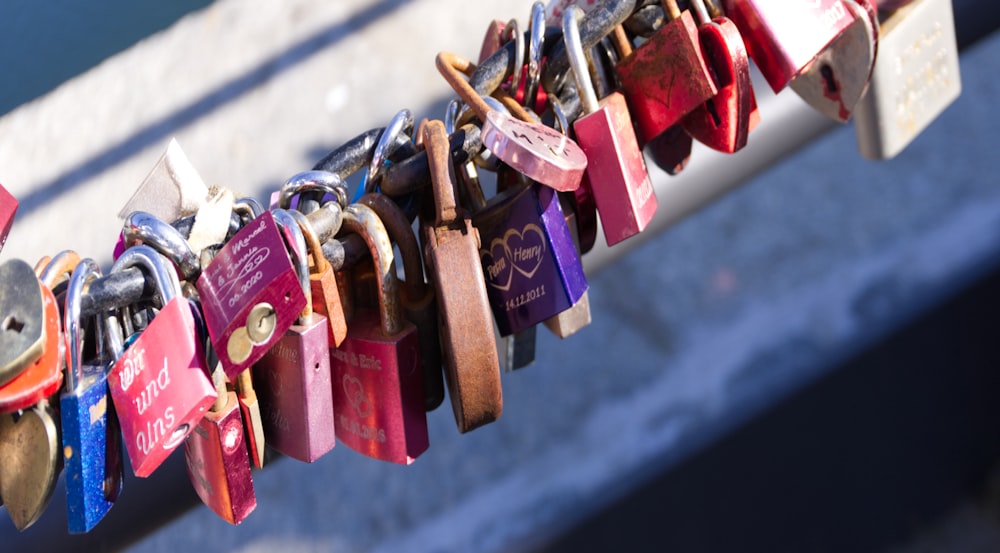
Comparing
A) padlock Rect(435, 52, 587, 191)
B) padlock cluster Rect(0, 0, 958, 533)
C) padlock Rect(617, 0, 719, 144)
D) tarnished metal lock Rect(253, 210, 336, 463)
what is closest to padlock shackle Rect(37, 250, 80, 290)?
padlock cluster Rect(0, 0, 958, 533)

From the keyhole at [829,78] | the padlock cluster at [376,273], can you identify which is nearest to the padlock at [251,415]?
the padlock cluster at [376,273]

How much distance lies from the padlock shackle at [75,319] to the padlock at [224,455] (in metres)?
0.06

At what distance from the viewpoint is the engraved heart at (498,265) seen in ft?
1.87

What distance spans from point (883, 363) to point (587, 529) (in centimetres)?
52

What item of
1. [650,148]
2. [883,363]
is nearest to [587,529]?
[883,363]

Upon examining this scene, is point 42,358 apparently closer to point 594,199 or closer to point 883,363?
point 594,199

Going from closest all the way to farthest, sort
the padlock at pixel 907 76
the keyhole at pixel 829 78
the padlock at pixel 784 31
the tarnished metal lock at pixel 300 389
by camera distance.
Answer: the tarnished metal lock at pixel 300 389, the padlock at pixel 784 31, the keyhole at pixel 829 78, the padlock at pixel 907 76

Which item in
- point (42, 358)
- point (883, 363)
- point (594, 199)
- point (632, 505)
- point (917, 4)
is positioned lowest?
point (883, 363)

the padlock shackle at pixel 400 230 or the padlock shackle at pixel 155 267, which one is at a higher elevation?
the padlock shackle at pixel 155 267

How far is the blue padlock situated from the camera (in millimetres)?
438

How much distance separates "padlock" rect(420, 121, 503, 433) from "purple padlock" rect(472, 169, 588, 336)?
4cm

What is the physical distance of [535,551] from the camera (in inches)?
49.6

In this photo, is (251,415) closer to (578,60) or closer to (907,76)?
(578,60)

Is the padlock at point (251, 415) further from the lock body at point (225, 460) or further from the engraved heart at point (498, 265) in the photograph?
the engraved heart at point (498, 265)
